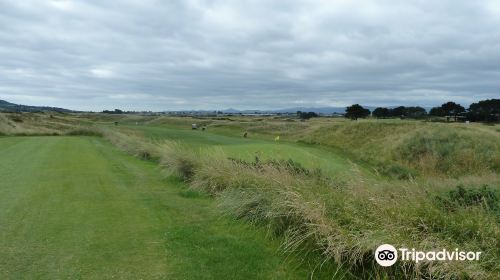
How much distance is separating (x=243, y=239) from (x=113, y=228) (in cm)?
241

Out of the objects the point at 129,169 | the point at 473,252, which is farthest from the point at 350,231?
the point at 129,169

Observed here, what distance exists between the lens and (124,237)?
7.70 meters

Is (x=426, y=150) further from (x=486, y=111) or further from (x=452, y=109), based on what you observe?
(x=452, y=109)

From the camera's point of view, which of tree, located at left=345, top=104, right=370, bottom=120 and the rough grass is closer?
the rough grass

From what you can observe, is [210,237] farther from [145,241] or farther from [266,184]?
[266,184]

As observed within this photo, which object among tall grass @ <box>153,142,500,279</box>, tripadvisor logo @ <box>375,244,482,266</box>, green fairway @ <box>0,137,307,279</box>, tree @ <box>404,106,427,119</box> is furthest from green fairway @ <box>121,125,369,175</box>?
tree @ <box>404,106,427,119</box>

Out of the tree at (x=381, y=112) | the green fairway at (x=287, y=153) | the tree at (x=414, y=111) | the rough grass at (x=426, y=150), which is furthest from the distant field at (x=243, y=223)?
the tree at (x=414, y=111)

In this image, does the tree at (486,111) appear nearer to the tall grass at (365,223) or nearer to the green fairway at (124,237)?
the green fairway at (124,237)

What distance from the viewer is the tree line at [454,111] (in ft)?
268

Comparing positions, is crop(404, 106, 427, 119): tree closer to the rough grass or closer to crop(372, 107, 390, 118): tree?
crop(372, 107, 390, 118): tree

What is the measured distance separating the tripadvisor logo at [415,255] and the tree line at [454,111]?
83.6 m

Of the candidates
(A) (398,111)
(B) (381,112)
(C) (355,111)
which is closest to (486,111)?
(C) (355,111)

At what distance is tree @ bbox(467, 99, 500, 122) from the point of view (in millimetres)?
80250

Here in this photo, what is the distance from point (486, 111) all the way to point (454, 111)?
8.46 metres
